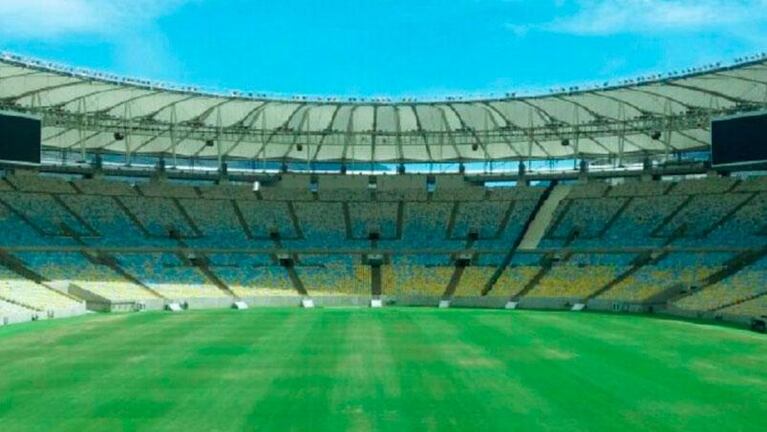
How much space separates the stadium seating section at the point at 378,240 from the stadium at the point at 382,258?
21 cm

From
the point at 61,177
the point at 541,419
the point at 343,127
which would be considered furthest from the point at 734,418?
the point at 61,177

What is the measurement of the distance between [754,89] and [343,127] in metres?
26.8

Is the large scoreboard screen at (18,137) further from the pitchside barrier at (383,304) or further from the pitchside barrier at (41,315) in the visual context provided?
the pitchside barrier at (41,315)

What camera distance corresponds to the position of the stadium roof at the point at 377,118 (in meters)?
47.9

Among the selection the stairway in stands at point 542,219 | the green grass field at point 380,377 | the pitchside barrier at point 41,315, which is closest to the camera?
the green grass field at point 380,377

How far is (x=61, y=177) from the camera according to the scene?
62.8m

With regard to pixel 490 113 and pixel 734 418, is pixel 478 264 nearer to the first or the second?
pixel 490 113

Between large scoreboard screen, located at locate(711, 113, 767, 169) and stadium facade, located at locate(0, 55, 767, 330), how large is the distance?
2.62ft

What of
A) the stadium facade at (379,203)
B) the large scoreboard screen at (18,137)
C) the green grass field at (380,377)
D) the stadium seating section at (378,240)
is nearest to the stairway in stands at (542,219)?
the stadium facade at (379,203)

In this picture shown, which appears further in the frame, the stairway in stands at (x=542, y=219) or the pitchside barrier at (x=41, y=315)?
the stairway in stands at (x=542, y=219)

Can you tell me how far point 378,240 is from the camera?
6275 centimetres

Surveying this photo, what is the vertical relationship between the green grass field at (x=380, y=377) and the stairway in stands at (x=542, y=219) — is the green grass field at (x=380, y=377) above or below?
below

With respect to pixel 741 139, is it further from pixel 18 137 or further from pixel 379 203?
pixel 18 137

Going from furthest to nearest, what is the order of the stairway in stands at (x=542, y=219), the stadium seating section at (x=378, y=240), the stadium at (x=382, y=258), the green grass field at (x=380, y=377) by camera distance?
the stairway in stands at (x=542, y=219) < the stadium seating section at (x=378, y=240) < the stadium at (x=382, y=258) < the green grass field at (x=380, y=377)
